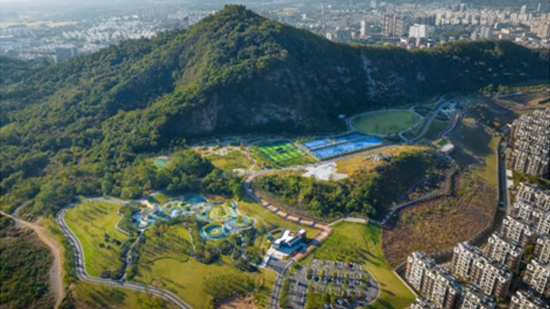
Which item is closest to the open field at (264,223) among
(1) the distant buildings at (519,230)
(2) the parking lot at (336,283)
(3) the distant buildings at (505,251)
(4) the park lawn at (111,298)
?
(2) the parking lot at (336,283)

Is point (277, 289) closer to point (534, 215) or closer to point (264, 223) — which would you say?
point (264, 223)

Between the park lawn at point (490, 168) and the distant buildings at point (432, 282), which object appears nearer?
the distant buildings at point (432, 282)

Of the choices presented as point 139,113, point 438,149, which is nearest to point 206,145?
point 139,113

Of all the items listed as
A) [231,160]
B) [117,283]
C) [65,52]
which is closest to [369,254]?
[117,283]

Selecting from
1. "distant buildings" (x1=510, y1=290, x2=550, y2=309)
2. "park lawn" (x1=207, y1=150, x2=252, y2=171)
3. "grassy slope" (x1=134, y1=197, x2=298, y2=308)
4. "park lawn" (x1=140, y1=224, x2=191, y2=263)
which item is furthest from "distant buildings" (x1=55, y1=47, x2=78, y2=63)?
"distant buildings" (x1=510, y1=290, x2=550, y2=309)

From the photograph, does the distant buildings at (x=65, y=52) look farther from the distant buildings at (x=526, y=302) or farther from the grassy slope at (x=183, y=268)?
the distant buildings at (x=526, y=302)

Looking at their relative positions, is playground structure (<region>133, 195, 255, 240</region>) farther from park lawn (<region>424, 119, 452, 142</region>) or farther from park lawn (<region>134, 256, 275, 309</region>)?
park lawn (<region>424, 119, 452, 142</region>)
